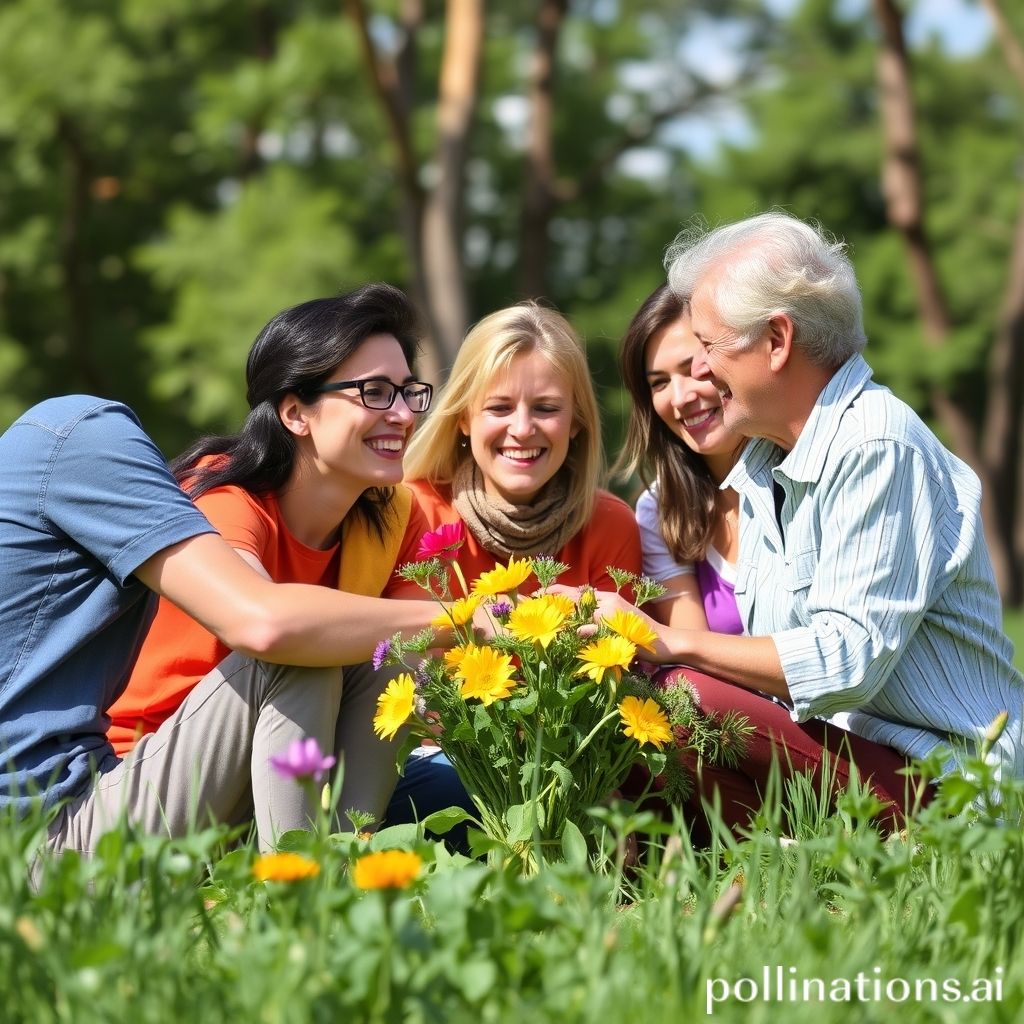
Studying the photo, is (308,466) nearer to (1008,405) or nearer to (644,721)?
(644,721)

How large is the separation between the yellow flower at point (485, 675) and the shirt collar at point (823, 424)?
0.82 meters

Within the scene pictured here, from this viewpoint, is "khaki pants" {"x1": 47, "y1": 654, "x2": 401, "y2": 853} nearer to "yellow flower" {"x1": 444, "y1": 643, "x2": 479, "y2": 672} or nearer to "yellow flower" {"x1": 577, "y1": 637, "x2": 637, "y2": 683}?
"yellow flower" {"x1": 444, "y1": 643, "x2": 479, "y2": 672}

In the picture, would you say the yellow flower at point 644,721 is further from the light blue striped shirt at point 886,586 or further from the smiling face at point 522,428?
the smiling face at point 522,428

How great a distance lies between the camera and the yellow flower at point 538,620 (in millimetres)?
2326

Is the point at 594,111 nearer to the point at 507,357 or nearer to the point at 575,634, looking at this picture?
the point at 507,357

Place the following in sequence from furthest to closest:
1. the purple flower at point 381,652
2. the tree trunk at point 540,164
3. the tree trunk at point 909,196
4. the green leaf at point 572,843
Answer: the tree trunk at point 540,164, the tree trunk at point 909,196, the purple flower at point 381,652, the green leaf at point 572,843

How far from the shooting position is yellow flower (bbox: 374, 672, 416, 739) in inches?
92.7

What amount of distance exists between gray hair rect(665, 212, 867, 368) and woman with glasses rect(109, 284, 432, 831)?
2.43 ft

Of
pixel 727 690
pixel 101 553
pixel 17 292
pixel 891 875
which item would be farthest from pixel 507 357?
pixel 17 292

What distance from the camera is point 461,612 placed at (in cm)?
239

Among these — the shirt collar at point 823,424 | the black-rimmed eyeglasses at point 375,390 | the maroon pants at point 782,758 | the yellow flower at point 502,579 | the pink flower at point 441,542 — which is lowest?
the maroon pants at point 782,758

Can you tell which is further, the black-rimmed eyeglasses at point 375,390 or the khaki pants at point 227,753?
the black-rimmed eyeglasses at point 375,390


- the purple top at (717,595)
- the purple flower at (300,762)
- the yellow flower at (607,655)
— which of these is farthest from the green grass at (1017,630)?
the purple flower at (300,762)

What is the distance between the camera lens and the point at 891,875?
1930 mm
